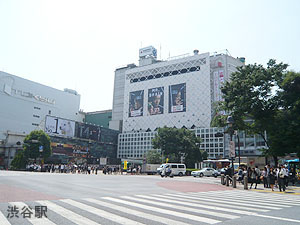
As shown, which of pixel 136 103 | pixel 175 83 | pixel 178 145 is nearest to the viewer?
pixel 178 145

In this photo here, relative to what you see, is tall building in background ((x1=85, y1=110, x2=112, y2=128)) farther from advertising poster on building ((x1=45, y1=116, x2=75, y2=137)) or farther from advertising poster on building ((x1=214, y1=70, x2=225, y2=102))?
advertising poster on building ((x1=214, y1=70, x2=225, y2=102))

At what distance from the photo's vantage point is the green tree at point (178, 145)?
5722 centimetres

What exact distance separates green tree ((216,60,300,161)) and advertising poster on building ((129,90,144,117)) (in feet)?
238

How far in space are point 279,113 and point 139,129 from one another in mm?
76350

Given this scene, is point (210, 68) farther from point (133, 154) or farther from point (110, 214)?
point (110, 214)

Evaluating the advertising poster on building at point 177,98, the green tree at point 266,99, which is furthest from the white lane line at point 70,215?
the advertising poster on building at point 177,98

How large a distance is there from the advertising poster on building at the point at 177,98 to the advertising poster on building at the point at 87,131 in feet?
90.2

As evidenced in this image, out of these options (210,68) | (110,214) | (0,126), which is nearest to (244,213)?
(110,214)

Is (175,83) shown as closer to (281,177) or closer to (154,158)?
(154,158)

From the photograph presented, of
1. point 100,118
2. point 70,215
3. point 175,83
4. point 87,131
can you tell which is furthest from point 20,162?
point 100,118

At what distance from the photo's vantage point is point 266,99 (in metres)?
26.8

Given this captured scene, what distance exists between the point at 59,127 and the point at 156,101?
38217mm

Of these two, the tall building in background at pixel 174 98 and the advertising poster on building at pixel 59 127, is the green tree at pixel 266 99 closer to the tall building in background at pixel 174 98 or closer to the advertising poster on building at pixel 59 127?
the tall building in background at pixel 174 98

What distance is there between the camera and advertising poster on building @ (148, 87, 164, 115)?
3745 inches
